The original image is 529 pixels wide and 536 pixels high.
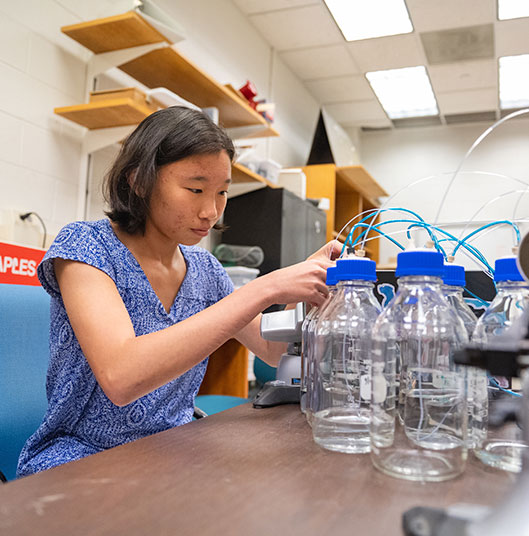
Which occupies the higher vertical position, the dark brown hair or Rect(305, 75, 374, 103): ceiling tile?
Rect(305, 75, 374, 103): ceiling tile

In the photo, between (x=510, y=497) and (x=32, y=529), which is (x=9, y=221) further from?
(x=510, y=497)

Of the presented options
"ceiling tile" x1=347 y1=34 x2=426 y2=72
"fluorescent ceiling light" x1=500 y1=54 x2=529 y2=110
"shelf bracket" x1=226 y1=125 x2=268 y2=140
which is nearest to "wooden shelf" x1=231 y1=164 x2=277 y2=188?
"shelf bracket" x1=226 y1=125 x2=268 y2=140

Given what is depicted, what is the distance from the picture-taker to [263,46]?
14.1ft

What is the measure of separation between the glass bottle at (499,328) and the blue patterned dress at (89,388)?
58cm

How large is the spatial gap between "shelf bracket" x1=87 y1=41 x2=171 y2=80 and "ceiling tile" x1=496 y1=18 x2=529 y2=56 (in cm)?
267

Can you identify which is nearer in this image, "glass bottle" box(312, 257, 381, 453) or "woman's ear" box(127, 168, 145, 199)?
"glass bottle" box(312, 257, 381, 453)

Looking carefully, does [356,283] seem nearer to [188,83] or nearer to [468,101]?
[188,83]

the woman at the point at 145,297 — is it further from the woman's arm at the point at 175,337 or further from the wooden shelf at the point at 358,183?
the wooden shelf at the point at 358,183

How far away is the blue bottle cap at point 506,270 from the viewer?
0.71m

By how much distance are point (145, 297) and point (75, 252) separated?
0.59 ft

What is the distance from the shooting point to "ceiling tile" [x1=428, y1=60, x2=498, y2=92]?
443cm

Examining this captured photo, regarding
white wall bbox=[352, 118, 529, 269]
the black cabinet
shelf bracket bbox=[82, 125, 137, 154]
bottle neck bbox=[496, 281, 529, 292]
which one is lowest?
bottle neck bbox=[496, 281, 529, 292]

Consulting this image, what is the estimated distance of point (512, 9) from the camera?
3.55m

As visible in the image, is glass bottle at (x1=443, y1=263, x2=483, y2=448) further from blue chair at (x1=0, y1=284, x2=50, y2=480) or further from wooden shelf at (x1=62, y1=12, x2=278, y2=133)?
wooden shelf at (x1=62, y1=12, x2=278, y2=133)
